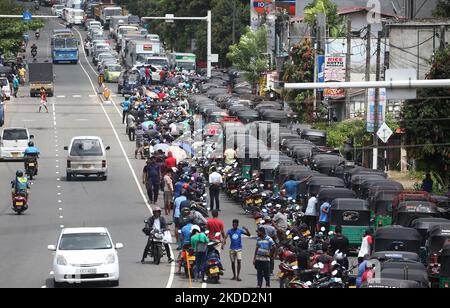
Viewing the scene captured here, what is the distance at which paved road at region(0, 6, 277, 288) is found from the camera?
33750 millimetres

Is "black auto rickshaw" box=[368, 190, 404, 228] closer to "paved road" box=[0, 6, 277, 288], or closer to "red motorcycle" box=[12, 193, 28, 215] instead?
"paved road" box=[0, 6, 277, 288]

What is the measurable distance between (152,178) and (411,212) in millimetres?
10751

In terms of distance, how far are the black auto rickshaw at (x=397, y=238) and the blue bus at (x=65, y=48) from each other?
272 ft

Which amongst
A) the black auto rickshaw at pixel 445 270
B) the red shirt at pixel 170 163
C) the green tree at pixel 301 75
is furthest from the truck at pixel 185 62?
the black auto rickshaw at pixel 445 270

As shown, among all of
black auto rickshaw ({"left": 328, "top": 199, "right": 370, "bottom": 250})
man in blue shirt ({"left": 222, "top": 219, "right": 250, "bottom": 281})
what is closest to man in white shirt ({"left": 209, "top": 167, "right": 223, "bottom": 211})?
black auto rickshaw ({"left": 328, "top": 199, "right": 370, "bottom": 250})

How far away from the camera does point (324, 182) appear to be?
4412 cm

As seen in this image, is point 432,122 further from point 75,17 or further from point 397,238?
point 75,17

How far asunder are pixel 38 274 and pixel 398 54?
1624 inches

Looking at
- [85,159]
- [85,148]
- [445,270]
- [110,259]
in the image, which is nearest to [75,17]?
[85,148]

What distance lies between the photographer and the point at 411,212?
39062 mm

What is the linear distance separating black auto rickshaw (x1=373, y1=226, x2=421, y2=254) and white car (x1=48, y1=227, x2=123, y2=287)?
6.61m

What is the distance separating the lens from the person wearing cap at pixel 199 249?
32.7m
